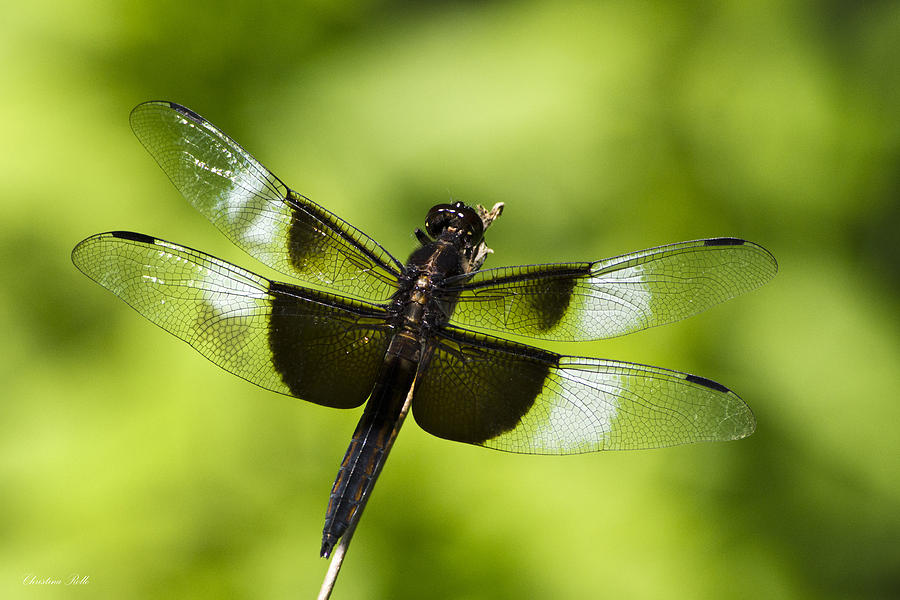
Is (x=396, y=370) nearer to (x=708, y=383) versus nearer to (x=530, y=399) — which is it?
(x=530, y=399)

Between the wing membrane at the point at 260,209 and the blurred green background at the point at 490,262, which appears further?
the blurred green background at the point at 490,262

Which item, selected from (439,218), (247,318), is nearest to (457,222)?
(439,218)

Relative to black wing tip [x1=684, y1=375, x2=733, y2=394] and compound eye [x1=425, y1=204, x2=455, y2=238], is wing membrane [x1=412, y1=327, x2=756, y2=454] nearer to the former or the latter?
black wing tip [x1=684, y1=375, x2=733, y2=394]

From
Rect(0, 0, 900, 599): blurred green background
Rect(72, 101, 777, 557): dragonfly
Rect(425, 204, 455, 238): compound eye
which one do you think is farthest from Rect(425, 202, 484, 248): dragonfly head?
Rect(0, 0, 900, 599): blurred green background

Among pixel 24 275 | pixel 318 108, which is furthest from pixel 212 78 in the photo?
pixel 24 275

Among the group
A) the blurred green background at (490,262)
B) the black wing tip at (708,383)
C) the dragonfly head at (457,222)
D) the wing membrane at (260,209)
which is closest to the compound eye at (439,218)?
the dragonfly head at (457,222)

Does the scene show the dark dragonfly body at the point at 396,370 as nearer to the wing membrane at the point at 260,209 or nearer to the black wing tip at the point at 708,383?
the wing membrane at the point at 260,209

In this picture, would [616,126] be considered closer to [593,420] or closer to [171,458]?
[593,420]
